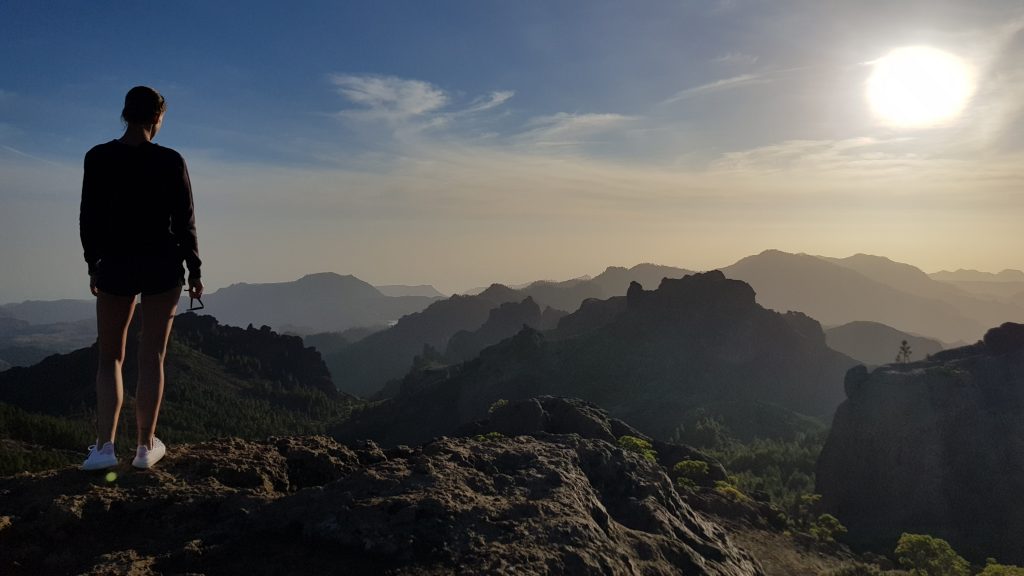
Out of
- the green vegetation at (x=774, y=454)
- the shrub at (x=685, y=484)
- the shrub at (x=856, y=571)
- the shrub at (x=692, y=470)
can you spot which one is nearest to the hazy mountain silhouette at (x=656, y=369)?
the green vegetation at (x=774, y=454)

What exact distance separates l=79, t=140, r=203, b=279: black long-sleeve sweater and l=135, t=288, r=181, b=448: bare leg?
608 mm

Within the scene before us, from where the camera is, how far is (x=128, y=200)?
20.2ft

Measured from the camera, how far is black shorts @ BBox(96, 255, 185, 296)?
20.3ft

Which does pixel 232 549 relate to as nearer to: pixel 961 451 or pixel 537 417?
pixel 537 417

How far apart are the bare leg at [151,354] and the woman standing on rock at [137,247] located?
0.03 ft

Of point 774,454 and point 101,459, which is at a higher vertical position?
point 101,459

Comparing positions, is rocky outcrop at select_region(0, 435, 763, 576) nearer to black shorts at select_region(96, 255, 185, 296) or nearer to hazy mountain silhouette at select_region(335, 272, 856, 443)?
black shorts at select_region(96, 255, 185, 296)

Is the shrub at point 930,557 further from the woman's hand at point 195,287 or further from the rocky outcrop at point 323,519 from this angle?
the woman's hand at point 195,287

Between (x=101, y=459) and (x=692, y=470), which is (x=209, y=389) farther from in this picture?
(x=101, y=459)

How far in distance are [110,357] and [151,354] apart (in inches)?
19.1

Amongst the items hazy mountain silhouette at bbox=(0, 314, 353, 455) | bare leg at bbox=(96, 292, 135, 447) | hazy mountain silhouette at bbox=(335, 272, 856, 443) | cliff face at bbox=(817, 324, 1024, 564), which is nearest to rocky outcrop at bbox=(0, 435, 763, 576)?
bare leg at bbox=(96, 292, 135, 447)

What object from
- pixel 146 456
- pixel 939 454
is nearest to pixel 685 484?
pixel 146 456

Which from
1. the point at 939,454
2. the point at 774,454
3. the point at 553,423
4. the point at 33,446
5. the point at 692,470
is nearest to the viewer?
the point at 553,423

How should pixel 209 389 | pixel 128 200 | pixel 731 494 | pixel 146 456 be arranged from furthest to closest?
pixel 209 389 → pixel 731 494 → pixel 146 456 → pixel 128 200
